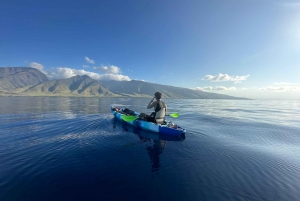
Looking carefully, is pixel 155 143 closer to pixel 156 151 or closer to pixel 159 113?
pixel 156 151

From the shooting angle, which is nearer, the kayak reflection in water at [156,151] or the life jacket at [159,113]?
the kayak reflection in water at [156,151]

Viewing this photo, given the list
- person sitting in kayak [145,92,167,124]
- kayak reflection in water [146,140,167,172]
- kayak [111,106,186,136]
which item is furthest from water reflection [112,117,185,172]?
person sitting in kayak [145,92,167,124]

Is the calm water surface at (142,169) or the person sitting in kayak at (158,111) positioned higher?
the person sitting in kayak at (158,111)

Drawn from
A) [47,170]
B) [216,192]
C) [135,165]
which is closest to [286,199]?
[216,192]

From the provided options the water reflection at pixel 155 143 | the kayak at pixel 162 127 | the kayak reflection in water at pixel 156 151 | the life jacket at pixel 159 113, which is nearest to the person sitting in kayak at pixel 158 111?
the life jacket at pixel 159 113

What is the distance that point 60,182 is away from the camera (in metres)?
7.99

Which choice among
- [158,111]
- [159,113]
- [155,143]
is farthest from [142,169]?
[159,113]

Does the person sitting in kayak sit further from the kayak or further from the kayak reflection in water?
the kayak reflection in water

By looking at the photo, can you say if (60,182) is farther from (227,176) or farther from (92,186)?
(227,176)

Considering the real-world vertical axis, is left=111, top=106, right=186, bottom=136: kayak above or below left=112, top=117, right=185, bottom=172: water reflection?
above

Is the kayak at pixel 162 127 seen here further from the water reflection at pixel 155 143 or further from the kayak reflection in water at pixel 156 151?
the kayak reflection in water at pixel 156 151

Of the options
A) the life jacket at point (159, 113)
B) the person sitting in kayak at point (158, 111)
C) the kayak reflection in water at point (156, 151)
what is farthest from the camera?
the life jacket at point (159, 113)

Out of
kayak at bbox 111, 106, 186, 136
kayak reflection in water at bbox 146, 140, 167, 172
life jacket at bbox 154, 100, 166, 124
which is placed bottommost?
kayak reflection in water at bbox 146, 140, 167, 172

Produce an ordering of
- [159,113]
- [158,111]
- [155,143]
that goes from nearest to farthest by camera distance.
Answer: [155,143]
[158,111]
[159,113]
